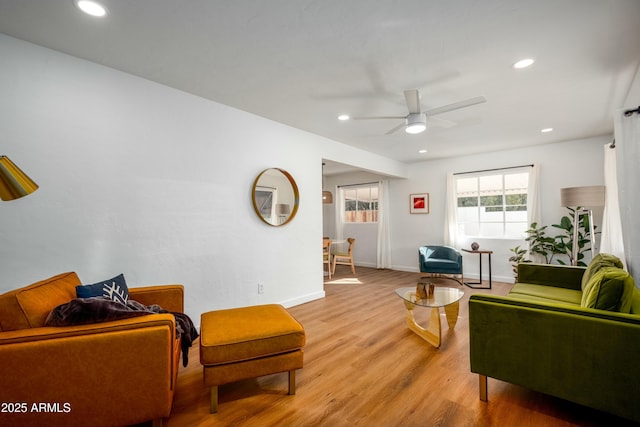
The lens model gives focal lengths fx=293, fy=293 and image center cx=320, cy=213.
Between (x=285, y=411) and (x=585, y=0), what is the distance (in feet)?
10.1

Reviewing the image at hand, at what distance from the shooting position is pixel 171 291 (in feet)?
7.79

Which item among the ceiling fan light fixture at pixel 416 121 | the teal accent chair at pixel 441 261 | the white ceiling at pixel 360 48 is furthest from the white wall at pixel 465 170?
the ceiling fan light fixture at pixel 416 121

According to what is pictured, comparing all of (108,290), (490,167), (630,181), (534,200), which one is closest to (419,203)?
(490,167)

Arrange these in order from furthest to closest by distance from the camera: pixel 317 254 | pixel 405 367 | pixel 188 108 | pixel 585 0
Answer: pixel 317 254 < pixel 188 108 < pixel 405 367 < pixel 585 0

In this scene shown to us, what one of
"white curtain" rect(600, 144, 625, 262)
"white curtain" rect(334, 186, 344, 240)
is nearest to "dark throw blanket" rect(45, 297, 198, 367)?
"white curtain" rect(600, 144, 625, 262)

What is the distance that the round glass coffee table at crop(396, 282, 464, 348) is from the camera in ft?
9.11

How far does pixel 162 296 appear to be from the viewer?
2340mm

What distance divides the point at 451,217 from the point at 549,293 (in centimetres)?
341

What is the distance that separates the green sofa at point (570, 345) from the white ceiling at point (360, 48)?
1.72 metres

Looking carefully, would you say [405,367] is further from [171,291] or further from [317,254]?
[317,254]

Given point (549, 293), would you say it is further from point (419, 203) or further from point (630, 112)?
point (419, 203)

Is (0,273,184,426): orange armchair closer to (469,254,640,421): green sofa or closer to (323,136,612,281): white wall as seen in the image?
(469,254,640,421): green sofa

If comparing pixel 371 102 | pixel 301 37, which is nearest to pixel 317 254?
pixel 371 102

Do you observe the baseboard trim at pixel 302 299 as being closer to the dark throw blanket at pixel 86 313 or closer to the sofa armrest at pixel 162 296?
the sofa armrest at pixel 162 296
